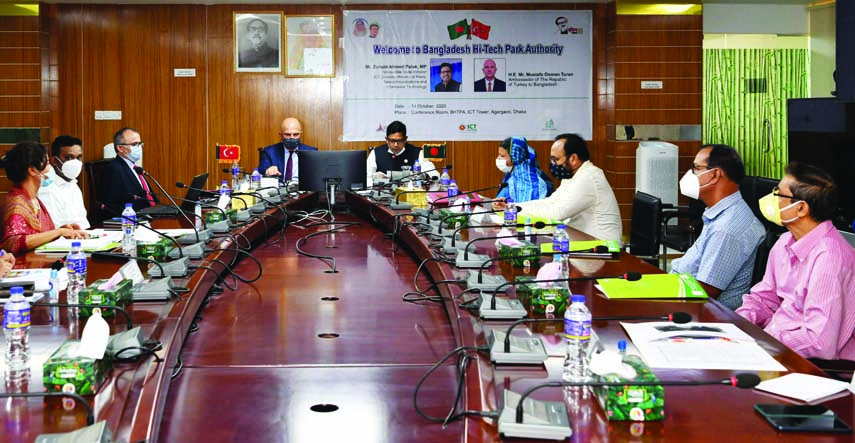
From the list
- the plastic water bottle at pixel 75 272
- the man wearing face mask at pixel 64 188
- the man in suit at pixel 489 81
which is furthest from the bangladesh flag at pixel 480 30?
the plastic water bottle at pixel 75 272

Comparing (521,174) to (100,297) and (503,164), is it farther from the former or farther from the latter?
(100,297)

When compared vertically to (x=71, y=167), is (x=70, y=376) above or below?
below

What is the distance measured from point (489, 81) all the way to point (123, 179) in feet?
14.1

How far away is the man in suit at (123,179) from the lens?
6422mm

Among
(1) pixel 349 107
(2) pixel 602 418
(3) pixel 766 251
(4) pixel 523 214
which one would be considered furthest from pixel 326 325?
(1) pixel 349 107

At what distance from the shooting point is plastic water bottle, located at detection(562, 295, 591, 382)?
198 centimetres

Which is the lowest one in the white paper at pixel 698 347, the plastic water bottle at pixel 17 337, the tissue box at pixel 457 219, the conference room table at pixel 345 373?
the conference room table at pixel 345 373

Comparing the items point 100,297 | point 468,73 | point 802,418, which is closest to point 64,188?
point 100,297

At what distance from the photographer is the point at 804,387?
1897 millimetres

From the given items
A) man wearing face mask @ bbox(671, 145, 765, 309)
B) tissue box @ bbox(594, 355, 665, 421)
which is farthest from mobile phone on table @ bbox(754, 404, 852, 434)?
man wearing face mask @ bbox(671, 145, 765, 309)

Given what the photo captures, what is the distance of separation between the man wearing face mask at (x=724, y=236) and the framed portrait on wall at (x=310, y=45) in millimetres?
6280

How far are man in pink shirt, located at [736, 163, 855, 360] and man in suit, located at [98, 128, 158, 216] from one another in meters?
4.47

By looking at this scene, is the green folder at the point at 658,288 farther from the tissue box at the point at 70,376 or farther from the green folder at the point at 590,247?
the tissue box at the point at 70,376

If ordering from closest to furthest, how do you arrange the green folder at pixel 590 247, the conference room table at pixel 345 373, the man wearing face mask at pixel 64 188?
the conference room table at pixel 345 373
the green folder at pixel 590 247
the man wearing face mask at pixel 64 188
